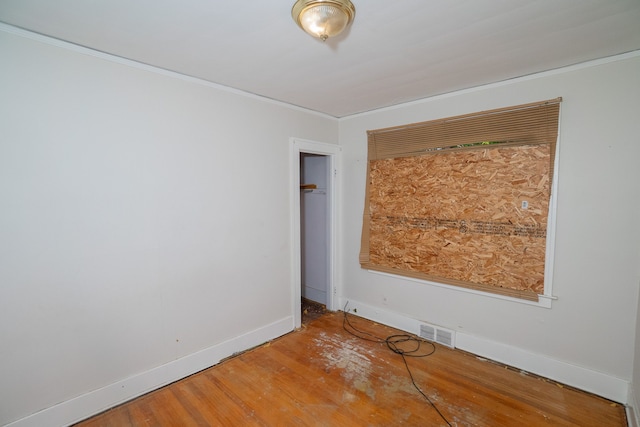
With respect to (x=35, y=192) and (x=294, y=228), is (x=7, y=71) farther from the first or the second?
(x=294, y=228)

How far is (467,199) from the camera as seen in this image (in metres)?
2.84

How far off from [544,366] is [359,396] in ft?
5.34

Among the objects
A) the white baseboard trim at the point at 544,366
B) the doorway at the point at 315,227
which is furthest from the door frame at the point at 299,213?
the white baseboard trim at the point at 544,366

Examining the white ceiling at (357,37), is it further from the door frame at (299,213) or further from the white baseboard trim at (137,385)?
the white baseboard trim at (137,385)

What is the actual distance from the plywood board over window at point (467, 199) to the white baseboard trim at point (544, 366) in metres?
0.52

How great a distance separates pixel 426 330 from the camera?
3182 millimetres

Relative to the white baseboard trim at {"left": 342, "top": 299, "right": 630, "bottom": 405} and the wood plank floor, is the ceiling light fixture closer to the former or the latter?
the wood plank floor

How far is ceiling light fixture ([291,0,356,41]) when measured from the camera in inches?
57.6

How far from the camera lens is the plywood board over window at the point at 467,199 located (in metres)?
2.50

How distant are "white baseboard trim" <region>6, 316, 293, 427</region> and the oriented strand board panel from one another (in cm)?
175

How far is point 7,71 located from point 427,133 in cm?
326

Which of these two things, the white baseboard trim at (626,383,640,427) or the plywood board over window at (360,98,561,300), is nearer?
the white baseboard trim at (626,383,640,427)

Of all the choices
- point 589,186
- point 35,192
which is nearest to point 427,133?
point 589,186

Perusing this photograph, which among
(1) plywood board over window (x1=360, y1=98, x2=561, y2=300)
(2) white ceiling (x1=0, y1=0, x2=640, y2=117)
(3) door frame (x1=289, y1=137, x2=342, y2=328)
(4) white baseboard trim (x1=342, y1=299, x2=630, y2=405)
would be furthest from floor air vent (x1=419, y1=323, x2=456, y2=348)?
(2) white ceiling (x1=0, y1=0, x2=640, y2=117)
